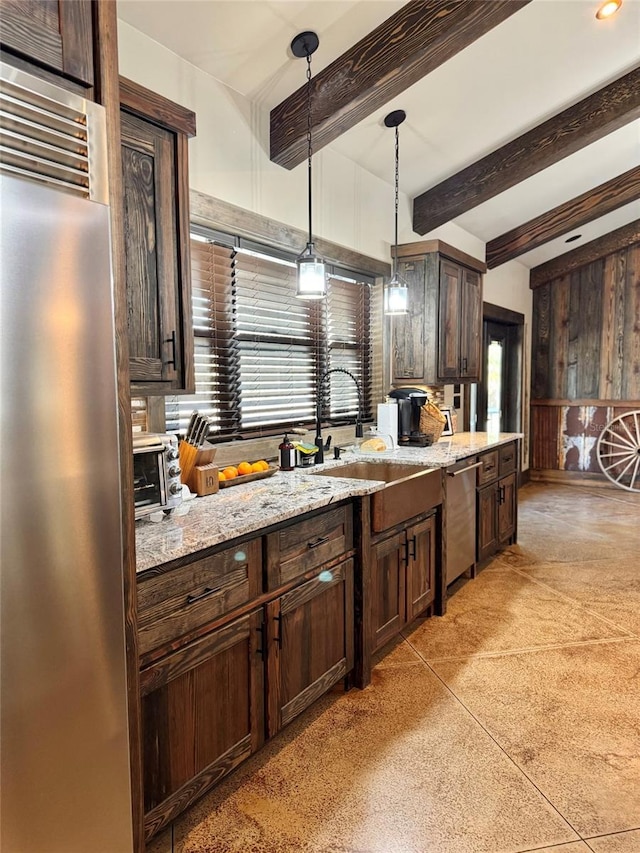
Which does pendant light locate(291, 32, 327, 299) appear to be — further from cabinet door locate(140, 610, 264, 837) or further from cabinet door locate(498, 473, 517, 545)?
cabinet door locate(498, 473, 517, 545)

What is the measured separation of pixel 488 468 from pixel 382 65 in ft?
8.41

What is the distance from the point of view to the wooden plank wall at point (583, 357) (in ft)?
22.5

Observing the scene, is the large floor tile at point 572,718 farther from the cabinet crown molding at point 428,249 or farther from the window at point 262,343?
the cabinet crown molding at point 428,249

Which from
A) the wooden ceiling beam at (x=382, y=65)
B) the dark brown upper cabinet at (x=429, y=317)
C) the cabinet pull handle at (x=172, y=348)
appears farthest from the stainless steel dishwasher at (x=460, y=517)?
the wooden ceiling beam at (x=382, y=65)

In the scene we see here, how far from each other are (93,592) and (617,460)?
723cm

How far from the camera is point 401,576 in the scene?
2.78 metres

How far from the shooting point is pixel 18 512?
102 cm

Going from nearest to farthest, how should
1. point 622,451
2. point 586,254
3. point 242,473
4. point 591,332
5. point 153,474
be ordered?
1. point 153,474
2. point 242,473
3. point 586,254
4. point 622,451
5. point 591,332

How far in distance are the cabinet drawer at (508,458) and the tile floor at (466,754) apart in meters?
1.14

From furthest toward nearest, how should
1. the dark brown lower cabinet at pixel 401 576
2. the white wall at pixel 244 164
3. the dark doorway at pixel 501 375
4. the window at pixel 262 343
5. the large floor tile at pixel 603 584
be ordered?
the dark doorway at pixel 501 375
the large floor tile at pixel 603 584
the window at pixel 262 343
the dark brown lower cabinet at pixel 401 576
the white wall at pixel 244 164

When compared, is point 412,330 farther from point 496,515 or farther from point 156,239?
point 156,239

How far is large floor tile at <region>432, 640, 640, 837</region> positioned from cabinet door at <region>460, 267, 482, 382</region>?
237cm

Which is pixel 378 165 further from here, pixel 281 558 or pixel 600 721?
pixel 600 721

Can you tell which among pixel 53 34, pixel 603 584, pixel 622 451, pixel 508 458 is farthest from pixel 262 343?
pixel 622 451
